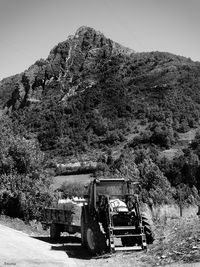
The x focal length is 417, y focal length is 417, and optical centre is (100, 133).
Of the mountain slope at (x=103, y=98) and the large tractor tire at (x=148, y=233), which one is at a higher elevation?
the mountain slope at (x=103, y=98)

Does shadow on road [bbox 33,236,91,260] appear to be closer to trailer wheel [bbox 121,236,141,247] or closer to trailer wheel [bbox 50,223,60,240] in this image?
trailer wheel [bbox 50,223,60,240]

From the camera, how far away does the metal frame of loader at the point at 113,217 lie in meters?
14.1

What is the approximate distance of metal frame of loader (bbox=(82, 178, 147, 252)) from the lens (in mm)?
14070

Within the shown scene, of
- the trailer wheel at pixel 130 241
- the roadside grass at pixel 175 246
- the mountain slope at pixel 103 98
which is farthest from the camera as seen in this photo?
the mountain slope at pixel 103 98

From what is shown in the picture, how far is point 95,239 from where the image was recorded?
46.8ft

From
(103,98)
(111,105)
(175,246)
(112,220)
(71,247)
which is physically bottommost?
(71,247)

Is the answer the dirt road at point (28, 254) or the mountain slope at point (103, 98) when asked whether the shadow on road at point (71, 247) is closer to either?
the dirt road at point (28, 254)

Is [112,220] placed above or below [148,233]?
above

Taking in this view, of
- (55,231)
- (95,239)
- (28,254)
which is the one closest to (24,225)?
(55,231)

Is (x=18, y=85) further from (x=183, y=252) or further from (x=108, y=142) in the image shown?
(x=183, y=252)

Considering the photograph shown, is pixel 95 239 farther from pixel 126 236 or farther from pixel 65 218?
pixel 65 218

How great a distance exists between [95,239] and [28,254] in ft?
7.78

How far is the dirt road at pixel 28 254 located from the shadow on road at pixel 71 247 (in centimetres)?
36

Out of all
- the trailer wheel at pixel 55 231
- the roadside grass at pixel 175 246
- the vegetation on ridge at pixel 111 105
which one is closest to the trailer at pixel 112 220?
→ the roadside grass at pixel 175 246
